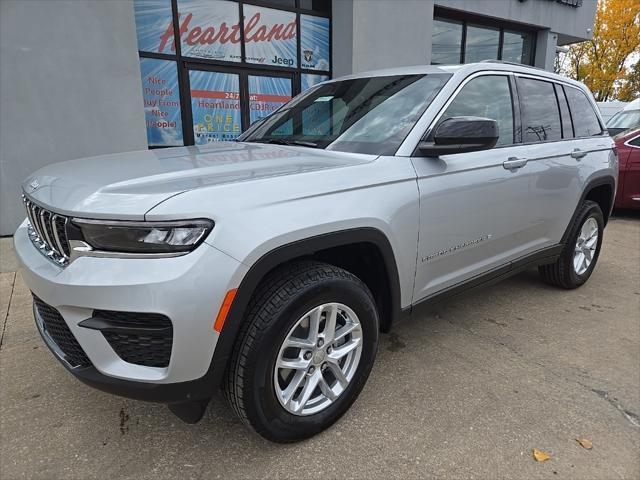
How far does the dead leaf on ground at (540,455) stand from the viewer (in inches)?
81.2

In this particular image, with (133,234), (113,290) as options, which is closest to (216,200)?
(133,234)

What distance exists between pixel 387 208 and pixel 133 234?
1.18m

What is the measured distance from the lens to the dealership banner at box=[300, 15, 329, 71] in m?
8.96

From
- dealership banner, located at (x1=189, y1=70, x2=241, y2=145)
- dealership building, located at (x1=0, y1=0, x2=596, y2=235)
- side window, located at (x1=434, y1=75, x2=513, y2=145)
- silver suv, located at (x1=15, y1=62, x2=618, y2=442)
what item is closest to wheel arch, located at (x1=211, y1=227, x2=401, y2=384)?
silver suv, located at (x1=15, y1=62, x2=618, y2=442)

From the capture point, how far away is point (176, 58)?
7.48m

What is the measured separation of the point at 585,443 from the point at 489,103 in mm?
2100

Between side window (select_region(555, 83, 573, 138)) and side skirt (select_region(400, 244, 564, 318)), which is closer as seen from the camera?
side skirt (select_region(400, 244, 564, 318))

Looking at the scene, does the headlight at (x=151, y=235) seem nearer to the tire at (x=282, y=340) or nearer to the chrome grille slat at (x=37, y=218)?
the tire at (x=282, y=340)

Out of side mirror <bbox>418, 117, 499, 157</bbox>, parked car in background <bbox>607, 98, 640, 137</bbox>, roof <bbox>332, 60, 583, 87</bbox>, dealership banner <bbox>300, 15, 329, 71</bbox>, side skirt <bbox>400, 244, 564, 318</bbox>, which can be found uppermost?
dealership banner <bbox>300, 15, 329, 71</bbox>

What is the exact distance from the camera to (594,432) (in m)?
2.26

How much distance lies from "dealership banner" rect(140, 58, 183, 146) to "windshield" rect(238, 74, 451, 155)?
186 inches

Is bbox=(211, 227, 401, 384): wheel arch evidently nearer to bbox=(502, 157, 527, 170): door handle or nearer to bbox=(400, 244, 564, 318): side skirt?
bbox=(400, 244, 564, 318): side skirt

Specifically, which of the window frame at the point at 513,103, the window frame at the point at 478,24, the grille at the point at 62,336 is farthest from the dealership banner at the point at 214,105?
the grille at the point at 62,336

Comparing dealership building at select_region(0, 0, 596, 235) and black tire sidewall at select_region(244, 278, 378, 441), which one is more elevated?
dealership building at select_region(0, 0, 596, 235)
